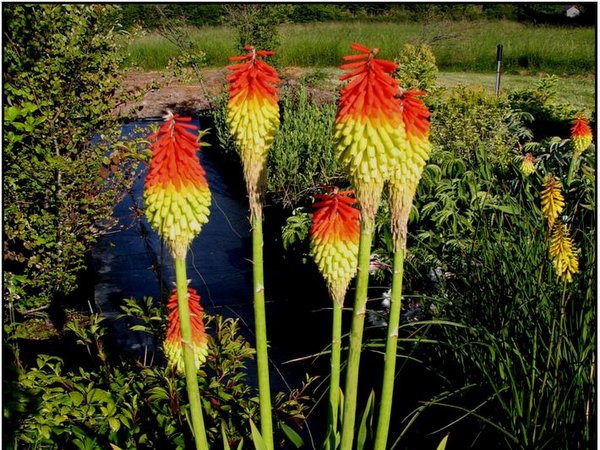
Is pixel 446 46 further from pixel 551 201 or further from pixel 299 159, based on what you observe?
pixel 551 201

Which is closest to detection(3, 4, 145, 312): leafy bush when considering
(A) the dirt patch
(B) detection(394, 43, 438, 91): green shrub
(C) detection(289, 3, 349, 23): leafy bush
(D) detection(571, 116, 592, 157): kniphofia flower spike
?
(D) detection(571, 116, 592, 157): kniphofia flower spike

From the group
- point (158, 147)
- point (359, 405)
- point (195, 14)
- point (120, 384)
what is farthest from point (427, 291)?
point (195, 14)

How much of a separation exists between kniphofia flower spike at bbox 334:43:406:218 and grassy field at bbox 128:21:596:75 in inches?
517

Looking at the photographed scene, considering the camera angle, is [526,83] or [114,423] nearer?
[114,423]

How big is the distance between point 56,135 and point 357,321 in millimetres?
3290

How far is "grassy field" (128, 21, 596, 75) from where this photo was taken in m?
16.2

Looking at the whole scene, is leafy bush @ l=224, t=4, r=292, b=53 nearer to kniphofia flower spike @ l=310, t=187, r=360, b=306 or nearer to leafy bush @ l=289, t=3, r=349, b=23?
kniphofia flower spike @ l=310, t=187, r=360, b=306

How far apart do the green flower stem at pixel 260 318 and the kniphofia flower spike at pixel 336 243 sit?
20cm

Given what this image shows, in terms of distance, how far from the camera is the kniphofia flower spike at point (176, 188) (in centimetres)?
153

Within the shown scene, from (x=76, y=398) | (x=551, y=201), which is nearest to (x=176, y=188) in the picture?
(x=76, y=398)

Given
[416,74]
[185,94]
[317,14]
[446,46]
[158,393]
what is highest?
[317,14]

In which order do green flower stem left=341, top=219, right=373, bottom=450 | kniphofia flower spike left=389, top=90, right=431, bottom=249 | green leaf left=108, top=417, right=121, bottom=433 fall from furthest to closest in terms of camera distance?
green leaf left=108, top=417, right=121, bottom=433
kniphofia flower spike left=389, top=90, right=431, bottom=249
green flower stem left=341, top=219, right=373, bottom=450

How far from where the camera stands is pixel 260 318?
5.50 feet

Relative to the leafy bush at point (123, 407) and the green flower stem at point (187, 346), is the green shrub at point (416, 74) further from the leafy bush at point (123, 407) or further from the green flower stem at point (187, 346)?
the green flower stem at point (187, 346)
